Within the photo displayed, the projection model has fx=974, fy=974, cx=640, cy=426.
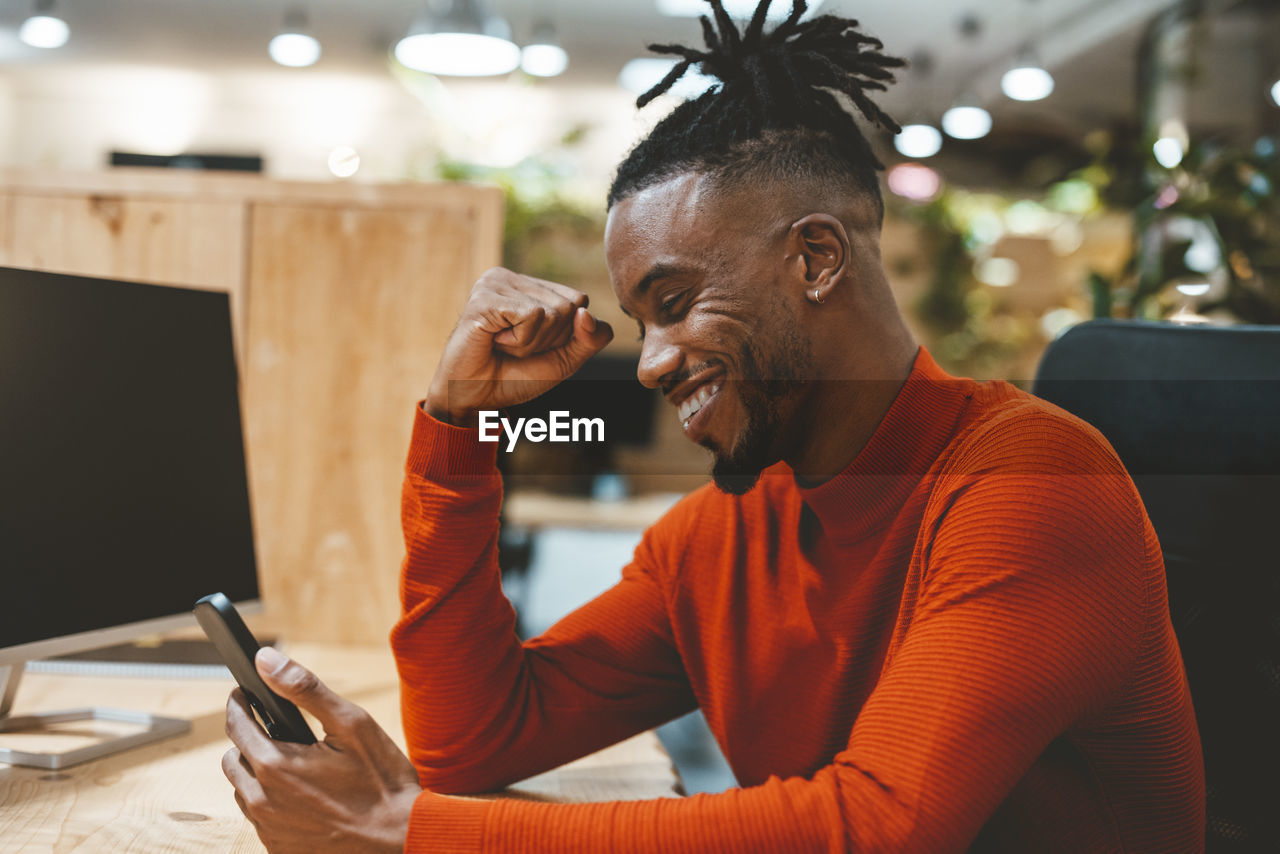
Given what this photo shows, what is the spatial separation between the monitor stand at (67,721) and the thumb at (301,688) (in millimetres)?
319

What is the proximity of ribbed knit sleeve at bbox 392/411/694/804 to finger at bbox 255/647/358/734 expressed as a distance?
193mm

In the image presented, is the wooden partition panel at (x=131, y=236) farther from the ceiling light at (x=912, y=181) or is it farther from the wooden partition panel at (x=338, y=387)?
the ceiling light at (x=912, y=181)

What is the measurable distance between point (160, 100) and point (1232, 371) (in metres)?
6.73

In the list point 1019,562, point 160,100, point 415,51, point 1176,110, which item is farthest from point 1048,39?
point 1019,562

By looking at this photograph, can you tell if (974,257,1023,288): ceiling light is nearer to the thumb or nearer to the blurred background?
the blurred background

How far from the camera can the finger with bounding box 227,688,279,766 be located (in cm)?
63

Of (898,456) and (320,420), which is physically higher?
(898,456)

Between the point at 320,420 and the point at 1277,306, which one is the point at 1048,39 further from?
the point at 320,420

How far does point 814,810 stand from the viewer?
53cm

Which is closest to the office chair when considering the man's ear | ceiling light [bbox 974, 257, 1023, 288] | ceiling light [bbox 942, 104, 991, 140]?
the man's ear

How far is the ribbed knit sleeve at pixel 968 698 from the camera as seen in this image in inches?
20.3

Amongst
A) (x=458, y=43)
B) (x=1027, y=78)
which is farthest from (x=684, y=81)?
(x=1027, y=78)

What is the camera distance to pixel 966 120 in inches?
219

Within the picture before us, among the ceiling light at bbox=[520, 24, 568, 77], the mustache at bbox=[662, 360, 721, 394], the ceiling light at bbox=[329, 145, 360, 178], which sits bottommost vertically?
the mustache at bbox=[662, 360, 721, 394]
